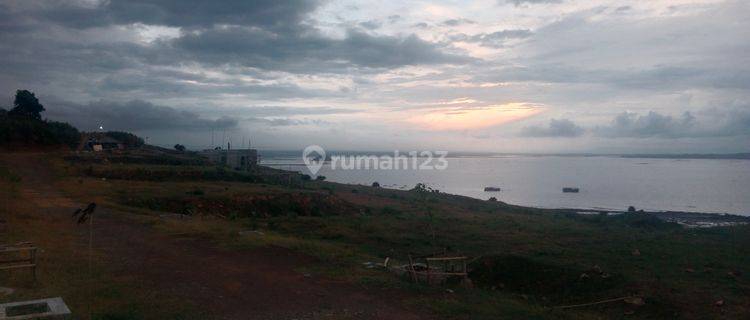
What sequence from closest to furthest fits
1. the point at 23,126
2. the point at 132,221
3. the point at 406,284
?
the point at 406,284 → the point at 132,221 → the point at 23,126

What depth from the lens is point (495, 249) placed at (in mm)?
17406

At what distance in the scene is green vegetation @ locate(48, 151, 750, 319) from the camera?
10008mm

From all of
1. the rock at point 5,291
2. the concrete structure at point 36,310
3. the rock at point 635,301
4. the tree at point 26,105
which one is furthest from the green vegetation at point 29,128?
the rock at point 635,301

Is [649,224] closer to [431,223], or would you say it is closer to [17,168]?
[431,223]

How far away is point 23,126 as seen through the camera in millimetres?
54281

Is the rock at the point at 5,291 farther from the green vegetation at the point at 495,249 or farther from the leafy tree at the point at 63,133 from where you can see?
the leafy tree at the point at 63,133

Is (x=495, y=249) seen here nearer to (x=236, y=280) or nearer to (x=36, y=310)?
(x=236, y=280)

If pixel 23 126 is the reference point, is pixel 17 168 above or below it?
below

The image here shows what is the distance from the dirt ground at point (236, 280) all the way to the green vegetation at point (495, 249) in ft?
2.01

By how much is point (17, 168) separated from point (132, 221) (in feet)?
75.2

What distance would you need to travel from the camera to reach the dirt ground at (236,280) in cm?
808

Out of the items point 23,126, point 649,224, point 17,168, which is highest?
point 23,126

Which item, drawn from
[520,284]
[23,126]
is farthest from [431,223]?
[23,126]

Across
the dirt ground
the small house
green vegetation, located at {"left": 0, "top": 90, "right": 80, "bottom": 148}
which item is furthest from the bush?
the dirt ground
